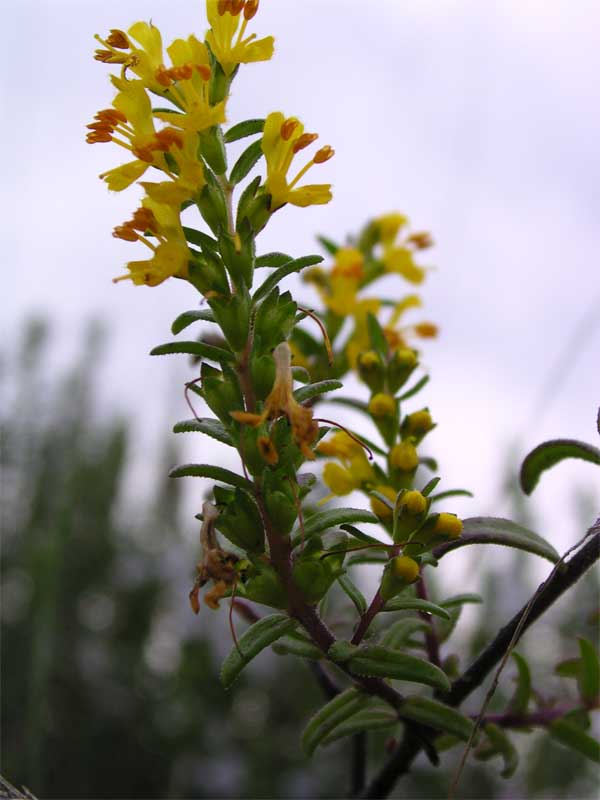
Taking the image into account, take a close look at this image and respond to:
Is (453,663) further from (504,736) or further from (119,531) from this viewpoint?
(119,531)

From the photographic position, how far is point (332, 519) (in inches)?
23.7

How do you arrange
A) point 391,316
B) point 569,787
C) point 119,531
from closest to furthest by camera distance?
point 391,316, point 569,787, point 119,531

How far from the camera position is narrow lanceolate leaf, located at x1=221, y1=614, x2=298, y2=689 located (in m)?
0.58

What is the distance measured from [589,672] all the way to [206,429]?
469 millimetres

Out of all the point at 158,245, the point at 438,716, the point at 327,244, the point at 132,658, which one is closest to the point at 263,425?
the point at 158,245

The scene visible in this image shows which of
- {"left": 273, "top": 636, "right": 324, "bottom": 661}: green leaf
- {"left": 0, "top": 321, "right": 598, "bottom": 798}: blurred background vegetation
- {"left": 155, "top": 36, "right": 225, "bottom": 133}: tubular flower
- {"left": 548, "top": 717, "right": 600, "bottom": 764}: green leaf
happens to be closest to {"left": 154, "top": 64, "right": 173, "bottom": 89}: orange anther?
{"left": 155, "top": 36, "right": 225, "bottom": 133}: tubular flower

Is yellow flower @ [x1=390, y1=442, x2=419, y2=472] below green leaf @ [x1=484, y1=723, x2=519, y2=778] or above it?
above

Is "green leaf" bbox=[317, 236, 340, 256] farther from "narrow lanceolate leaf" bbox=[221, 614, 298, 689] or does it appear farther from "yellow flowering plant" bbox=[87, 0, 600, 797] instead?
"narrow lanceolate leaf" bbox=[221, 614, 298, 689]

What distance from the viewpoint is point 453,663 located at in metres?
0.86

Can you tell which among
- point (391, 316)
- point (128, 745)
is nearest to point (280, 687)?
point (128, 745)

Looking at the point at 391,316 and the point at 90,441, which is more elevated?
the point at 391,316

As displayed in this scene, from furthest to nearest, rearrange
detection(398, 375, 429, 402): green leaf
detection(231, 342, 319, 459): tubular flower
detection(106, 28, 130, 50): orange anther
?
1. detection(398, 375, 429, 402): green leaf
2. detection(106, 28, 130, 50): orange anther
3. detection(231, 342, 319, 459): tubular flower

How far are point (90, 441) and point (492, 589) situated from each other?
8.97ft

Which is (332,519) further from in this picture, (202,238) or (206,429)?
(202,238)
